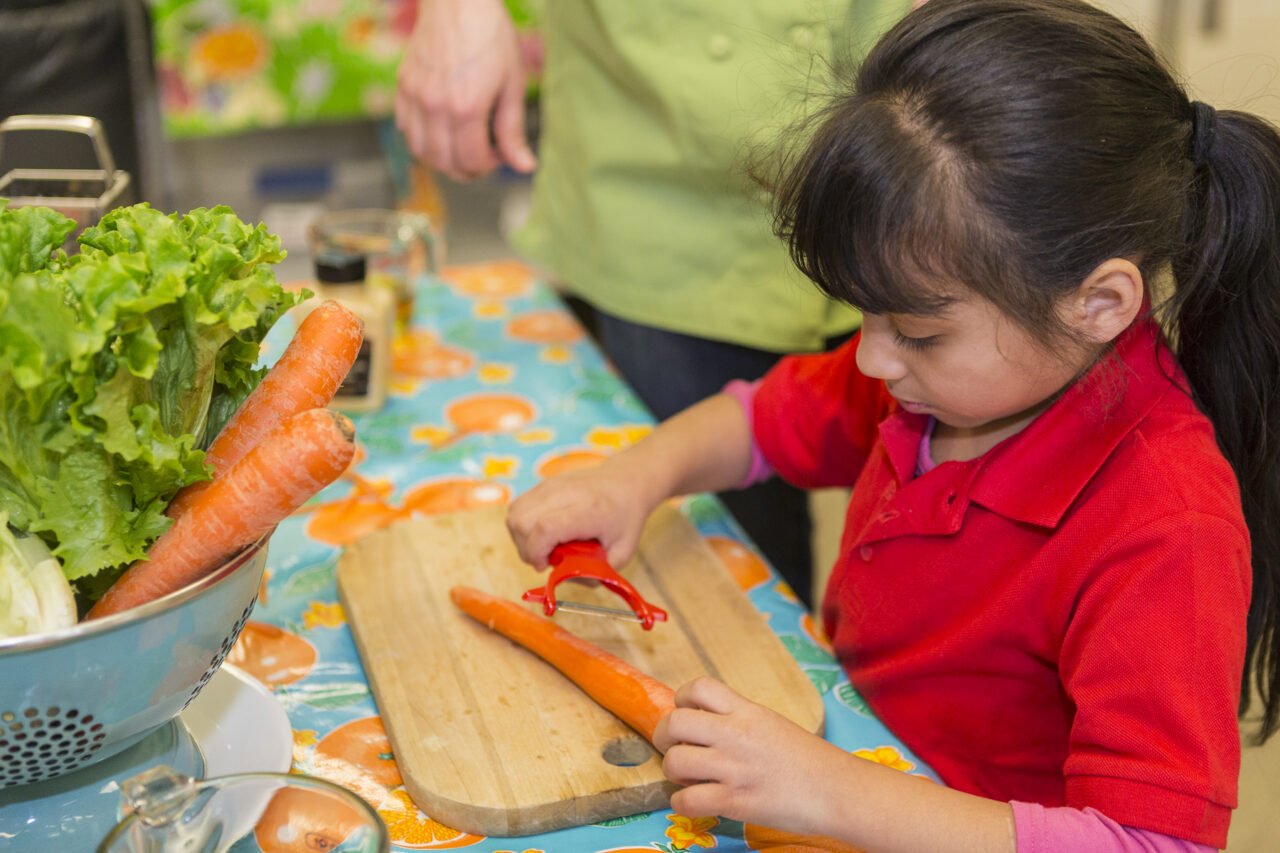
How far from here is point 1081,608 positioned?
2.41 feet

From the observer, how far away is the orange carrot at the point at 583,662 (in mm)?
755

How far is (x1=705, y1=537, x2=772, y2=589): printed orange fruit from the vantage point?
0.98 m

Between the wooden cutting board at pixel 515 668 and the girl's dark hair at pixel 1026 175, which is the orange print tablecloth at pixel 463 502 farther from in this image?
the girl's dark hair at pixel 1026 175

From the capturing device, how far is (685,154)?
49.7 inches

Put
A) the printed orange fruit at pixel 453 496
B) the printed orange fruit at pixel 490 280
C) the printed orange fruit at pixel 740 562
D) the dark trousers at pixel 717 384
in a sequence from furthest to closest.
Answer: the printed orange fruit at pixel 490 280 < the dark trousers at pixel 717 384 < the printed orange fruit at pixel 453 496 < the printed orange fruit at pixel 740 562

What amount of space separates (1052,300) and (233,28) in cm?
198

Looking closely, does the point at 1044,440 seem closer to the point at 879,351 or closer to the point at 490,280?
the point at 879,351

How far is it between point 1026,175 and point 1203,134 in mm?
147

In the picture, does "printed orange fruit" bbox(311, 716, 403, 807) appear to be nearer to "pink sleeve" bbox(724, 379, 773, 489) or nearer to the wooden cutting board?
the wooden cutting board


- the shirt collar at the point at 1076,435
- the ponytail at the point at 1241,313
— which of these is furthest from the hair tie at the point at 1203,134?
the shirt collar at the point at 1076,435

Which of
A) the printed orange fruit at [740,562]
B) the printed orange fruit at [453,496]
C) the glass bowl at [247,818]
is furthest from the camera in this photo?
the printed orange fruit at [453,496]

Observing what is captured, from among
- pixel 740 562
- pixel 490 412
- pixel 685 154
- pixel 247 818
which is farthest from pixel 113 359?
pixel 685 154

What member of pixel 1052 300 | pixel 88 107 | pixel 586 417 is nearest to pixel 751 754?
pixel 1052 300

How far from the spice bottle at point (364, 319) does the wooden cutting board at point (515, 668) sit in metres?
0.29
